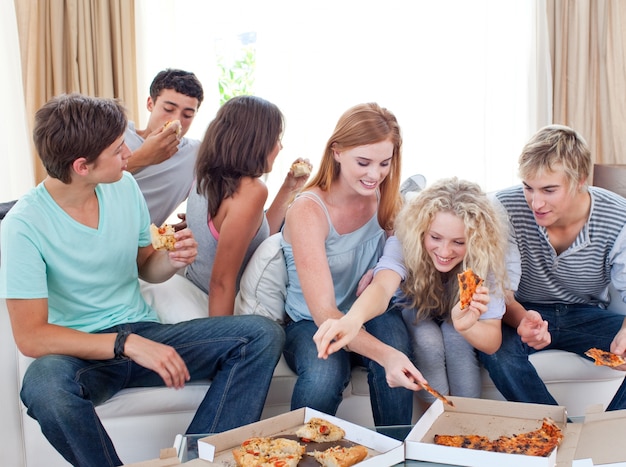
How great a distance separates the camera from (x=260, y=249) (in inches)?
96.5

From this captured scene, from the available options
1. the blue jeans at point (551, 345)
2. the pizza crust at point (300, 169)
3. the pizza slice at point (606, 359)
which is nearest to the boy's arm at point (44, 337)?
the pizza crust at point (300, 169)

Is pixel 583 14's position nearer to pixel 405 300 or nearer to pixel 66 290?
pixel 405 300

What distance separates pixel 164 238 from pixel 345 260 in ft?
1.85

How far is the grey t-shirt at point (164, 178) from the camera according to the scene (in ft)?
9.87

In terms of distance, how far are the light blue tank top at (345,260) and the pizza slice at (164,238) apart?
14.8 inches

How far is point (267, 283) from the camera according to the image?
241 centimetres

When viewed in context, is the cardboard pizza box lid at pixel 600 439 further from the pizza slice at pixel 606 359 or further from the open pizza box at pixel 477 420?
the pizza slice at pixel 606 359

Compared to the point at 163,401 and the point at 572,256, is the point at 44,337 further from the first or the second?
the point at 572,256

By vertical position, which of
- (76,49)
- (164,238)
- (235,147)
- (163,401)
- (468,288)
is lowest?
(163,401)

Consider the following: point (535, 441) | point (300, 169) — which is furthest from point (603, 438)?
point (300, 169)

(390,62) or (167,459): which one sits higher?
(390,62)

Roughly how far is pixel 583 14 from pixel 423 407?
3181 mm

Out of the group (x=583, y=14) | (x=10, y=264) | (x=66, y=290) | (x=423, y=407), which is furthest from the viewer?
(x=583, y=14)

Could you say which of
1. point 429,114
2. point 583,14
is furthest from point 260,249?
point 583,14
